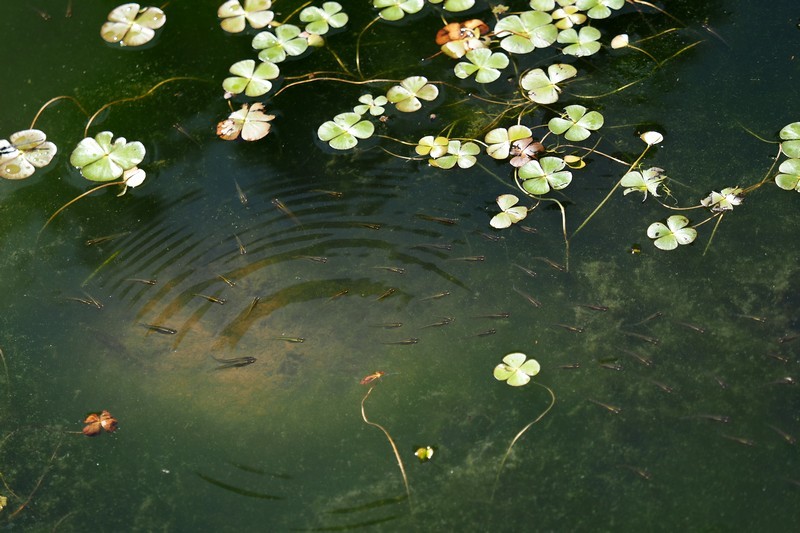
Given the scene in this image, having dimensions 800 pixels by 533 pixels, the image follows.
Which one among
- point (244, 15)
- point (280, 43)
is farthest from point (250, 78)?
point (244, 15)

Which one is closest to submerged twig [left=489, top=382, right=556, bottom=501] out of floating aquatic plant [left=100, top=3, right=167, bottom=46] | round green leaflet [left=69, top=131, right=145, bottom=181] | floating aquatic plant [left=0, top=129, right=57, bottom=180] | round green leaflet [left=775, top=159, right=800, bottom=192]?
round green leaflet [left=775, top=159, right=800, bottom=192]

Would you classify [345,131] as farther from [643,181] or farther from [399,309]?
[643,181]

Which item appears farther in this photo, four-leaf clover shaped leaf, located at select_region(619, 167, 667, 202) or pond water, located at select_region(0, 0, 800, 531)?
four-leaf clover shaped leaf, located at select_region(619, 167, 667, 202)

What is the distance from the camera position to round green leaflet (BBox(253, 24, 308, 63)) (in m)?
3.06

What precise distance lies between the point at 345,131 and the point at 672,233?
46.4 inches

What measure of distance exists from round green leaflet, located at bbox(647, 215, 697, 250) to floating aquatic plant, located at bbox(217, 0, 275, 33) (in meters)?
1.69

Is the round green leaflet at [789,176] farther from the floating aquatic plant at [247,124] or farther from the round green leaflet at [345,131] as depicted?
the floating aquatic plant at [247,124]

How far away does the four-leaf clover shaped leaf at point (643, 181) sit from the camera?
266 cm

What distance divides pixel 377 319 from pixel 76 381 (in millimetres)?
971

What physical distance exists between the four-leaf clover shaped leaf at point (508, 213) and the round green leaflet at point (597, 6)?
90 cm

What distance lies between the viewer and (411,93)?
2.93 meters

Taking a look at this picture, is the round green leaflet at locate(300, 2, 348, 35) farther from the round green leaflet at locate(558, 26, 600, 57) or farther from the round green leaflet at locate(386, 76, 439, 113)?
the round green leaflet at locate(558, 26, 600, 57)

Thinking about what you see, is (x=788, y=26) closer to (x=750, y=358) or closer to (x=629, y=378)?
(x=750, y=358)

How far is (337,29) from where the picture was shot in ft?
10.4
